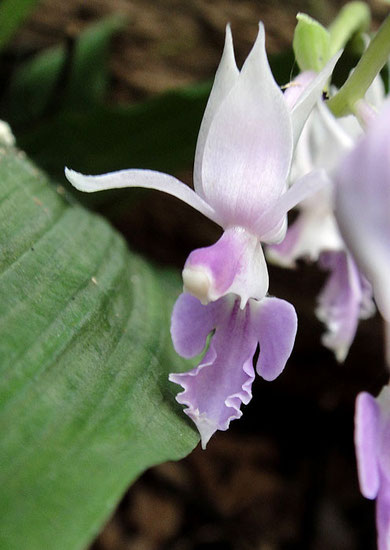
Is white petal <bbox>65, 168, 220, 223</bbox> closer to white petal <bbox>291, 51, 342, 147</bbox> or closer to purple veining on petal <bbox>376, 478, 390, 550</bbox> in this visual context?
white petal <bbox>291, 51, 342, 147</bbox>

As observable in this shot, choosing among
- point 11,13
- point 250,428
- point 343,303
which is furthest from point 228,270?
point 250,428

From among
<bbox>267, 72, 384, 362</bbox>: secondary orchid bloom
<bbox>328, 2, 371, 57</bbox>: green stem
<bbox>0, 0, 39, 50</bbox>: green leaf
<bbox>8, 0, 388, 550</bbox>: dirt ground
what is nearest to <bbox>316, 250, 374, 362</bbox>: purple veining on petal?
<bbox>267, 72, 384, 362</bbox>: secondary orchid bloom

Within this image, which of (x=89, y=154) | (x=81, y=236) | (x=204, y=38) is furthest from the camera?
(x=204, y=38)

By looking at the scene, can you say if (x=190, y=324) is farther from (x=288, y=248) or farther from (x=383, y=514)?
(x=288, y=248)

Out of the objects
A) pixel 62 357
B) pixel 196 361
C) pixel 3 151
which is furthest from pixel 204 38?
pixel 62 357

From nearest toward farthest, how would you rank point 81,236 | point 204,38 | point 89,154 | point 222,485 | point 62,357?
1. point 62,357
2. point 81,236
3. point 89,154
4. point 204,38
5. point 222,485

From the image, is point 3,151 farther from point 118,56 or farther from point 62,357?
point 118,56
